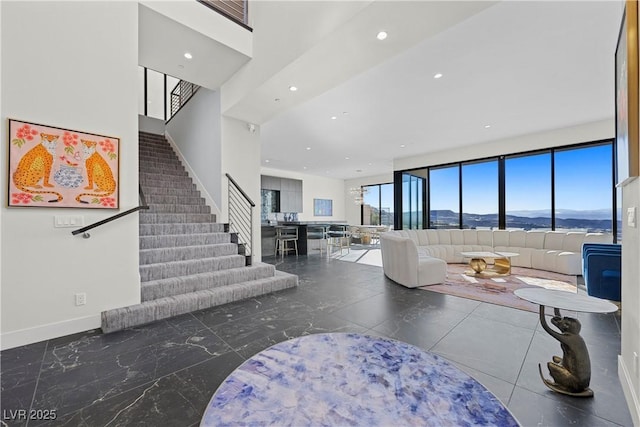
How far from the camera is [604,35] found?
298 cm

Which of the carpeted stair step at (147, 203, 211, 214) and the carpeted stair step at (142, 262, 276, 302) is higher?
the carpeted stair step at (147, 203, 211, 214)

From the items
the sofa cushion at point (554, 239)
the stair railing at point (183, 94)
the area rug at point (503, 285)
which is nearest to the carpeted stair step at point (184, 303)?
the area rug at point (503, 285)

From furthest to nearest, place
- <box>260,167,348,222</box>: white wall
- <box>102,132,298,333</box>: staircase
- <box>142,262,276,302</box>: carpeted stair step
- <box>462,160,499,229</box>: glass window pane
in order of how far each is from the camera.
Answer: <box>260,167,348,222</box>: white wall < <box>462,160,499,229</box>: glass window pane < <box>142,262,276,302</box>: carpeted stair step < <box>102,132,298,333</box>: staircase

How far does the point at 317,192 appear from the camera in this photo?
13117 mm

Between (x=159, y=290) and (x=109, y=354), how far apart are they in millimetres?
1038

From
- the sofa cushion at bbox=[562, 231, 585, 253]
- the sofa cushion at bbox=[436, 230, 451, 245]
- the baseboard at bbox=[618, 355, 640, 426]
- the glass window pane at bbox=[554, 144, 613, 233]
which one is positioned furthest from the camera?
the sofa cushion at bbox=[436, 230, 451, 245]

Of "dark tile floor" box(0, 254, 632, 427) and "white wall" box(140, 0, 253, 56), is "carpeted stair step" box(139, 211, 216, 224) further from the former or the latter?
"white wall" box(140, 0, 253, 56)

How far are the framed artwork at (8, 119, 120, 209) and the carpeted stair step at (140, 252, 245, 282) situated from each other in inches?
39.1

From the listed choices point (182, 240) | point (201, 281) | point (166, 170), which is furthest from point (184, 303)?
point (166, 170)

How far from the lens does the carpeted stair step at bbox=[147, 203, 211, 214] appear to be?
477 centimetres

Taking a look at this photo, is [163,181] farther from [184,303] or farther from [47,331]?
[47,331]

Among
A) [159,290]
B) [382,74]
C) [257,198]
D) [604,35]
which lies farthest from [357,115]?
[159,290]

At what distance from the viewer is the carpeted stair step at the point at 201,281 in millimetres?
3254

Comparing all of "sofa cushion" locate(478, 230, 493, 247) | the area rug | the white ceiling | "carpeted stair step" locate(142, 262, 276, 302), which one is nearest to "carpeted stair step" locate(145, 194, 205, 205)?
"carpeted stair step" locate(142, 262, 276, 302)
